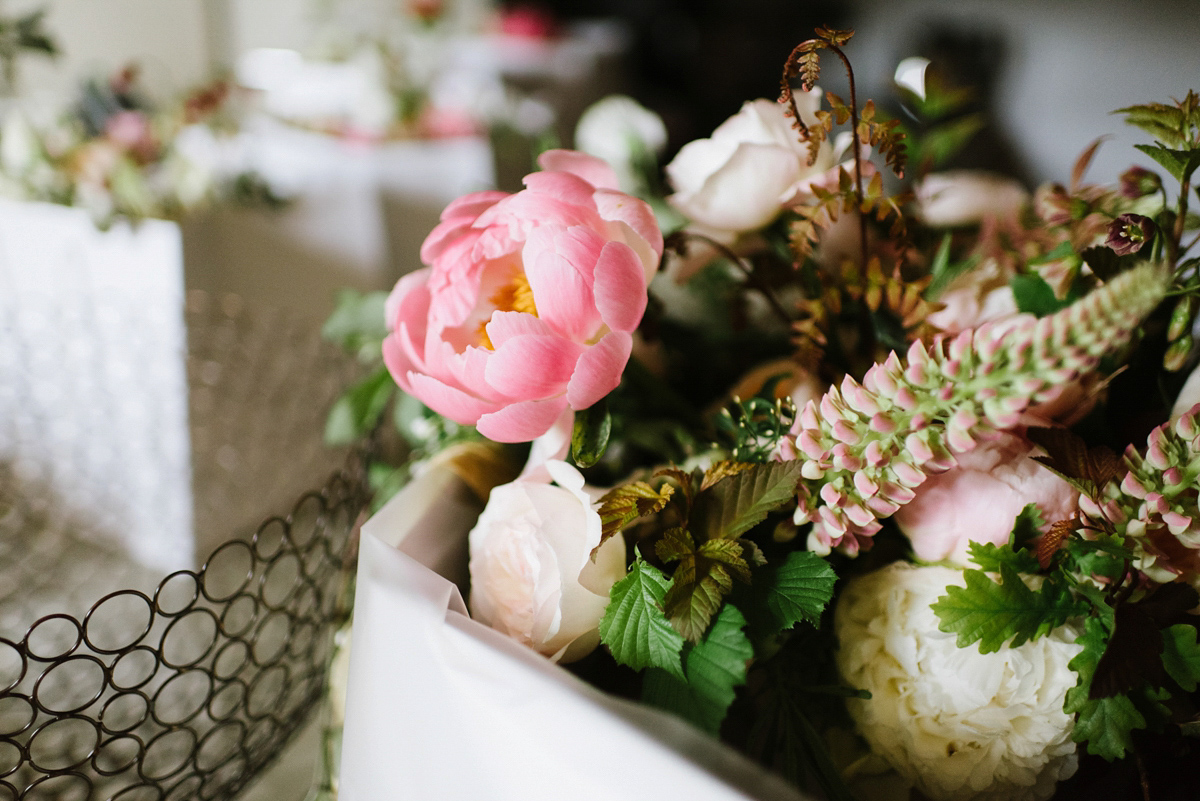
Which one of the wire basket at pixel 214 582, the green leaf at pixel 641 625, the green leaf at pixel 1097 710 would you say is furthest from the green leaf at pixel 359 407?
the green leaf at pixel 1097 710

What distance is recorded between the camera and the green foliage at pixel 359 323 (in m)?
0.45

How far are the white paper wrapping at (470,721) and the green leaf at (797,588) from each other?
0.05 meters

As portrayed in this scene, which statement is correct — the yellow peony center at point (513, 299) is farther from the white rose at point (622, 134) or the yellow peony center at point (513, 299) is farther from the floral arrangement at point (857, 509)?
the white rose at point (622, 134)

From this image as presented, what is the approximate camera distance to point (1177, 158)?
0.77ft

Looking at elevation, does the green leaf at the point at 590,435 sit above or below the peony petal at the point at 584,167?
below

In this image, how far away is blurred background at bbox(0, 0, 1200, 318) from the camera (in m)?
0.82

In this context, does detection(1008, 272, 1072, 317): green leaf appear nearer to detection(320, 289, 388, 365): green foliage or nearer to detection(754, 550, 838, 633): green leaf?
detection(754, 550, 838, 633): green leaf

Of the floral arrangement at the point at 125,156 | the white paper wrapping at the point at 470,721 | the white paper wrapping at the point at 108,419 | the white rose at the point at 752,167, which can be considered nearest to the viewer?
the white paper wrapping at the point at 470,721

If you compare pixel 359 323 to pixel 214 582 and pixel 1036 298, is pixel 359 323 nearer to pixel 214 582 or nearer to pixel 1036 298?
pixel 214 582

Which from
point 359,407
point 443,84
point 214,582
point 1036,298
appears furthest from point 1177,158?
point 443,84

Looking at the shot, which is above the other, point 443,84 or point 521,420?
point 521,420

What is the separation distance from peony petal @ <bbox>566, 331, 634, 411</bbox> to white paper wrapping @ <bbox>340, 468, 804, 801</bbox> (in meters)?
0.07

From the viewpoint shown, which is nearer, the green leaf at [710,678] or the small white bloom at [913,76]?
the green leaf at [710,678]

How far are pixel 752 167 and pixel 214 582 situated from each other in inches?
17.7
